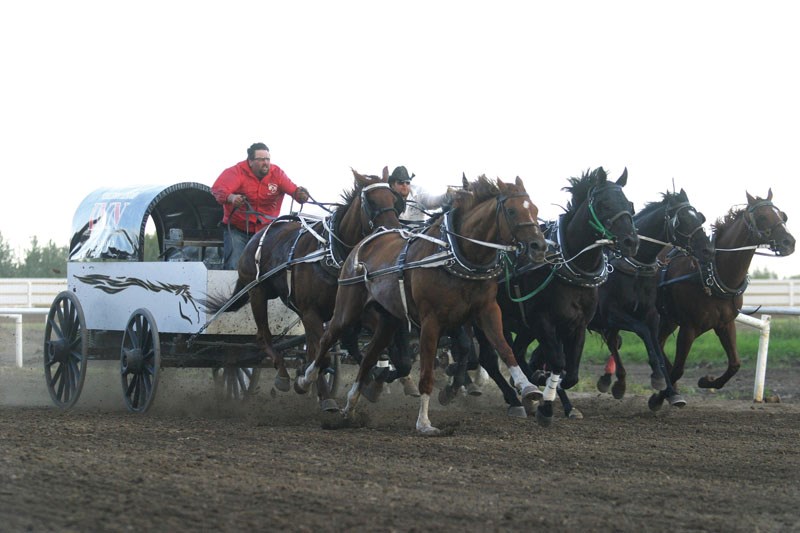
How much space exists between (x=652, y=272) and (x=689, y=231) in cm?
52

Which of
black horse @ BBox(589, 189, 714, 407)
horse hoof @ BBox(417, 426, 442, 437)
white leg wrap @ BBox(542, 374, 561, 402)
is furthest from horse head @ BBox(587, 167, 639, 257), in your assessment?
horse hoof @ BBox(417, 426, 442, 437)

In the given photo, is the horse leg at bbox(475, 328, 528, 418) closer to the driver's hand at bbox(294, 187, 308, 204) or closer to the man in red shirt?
the driver's hand at bbox(294, 187, 308, 204)

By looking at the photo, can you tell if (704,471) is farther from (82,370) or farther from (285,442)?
(82,370)

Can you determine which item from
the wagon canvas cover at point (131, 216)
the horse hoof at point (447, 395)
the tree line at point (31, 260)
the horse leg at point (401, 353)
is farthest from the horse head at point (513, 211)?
the tree line at point (31, 260)

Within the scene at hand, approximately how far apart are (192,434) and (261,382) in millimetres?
5639

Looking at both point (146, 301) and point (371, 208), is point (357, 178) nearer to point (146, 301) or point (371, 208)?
point (371, 208)

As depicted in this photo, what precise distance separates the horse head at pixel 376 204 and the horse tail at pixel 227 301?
145 centimetres

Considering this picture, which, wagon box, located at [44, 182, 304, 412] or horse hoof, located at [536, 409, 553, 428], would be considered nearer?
horse hoof, located at [536, 409, 553, 428]

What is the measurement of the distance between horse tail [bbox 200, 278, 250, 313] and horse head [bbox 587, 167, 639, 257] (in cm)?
331

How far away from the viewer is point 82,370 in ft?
35.4

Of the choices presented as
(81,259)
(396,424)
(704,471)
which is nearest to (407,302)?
(396,424)

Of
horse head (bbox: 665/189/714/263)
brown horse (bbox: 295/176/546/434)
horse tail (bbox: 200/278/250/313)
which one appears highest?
horse head (bbox: 665/189/714/263)

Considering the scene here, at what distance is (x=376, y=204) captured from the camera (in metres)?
9.74

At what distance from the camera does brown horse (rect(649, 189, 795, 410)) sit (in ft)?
34.5
